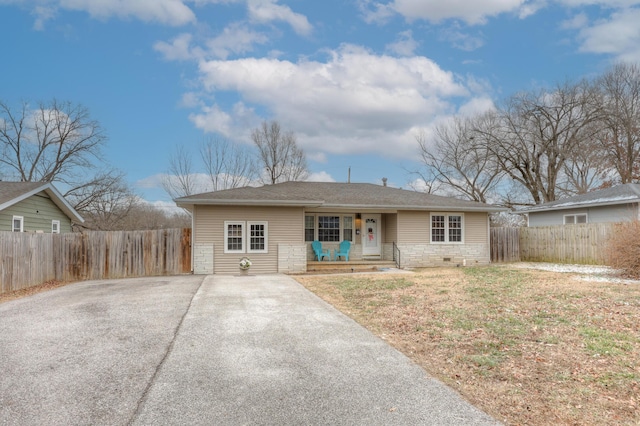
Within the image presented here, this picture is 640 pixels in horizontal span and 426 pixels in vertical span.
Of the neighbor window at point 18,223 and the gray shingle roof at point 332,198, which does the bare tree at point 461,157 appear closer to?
the gray shingle roof at point 332,198

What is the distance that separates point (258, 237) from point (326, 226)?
3641 mm

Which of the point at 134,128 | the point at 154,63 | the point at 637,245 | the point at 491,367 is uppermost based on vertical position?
the point at 154,63

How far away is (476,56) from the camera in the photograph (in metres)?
17.0

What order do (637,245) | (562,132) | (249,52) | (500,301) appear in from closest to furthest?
(500,301), (637,245), (249,52), (562,132)

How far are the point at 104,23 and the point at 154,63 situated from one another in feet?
7.43

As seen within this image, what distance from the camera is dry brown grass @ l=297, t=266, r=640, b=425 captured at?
3.53 m

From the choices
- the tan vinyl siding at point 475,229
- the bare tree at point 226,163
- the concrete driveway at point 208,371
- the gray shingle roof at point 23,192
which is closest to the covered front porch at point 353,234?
the tan vinyl siding at point 475,229

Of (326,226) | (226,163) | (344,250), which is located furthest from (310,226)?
(226,163)

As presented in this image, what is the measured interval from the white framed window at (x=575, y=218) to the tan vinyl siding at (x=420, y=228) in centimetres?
498

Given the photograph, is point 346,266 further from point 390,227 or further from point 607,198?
point 607,198

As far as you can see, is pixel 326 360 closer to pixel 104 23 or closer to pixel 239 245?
pixel 239 245

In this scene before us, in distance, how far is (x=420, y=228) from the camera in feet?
55.5

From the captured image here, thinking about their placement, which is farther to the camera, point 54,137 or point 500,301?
point 54,137

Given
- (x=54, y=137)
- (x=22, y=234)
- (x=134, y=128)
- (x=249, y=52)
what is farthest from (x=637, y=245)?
(x=54, y=137)
